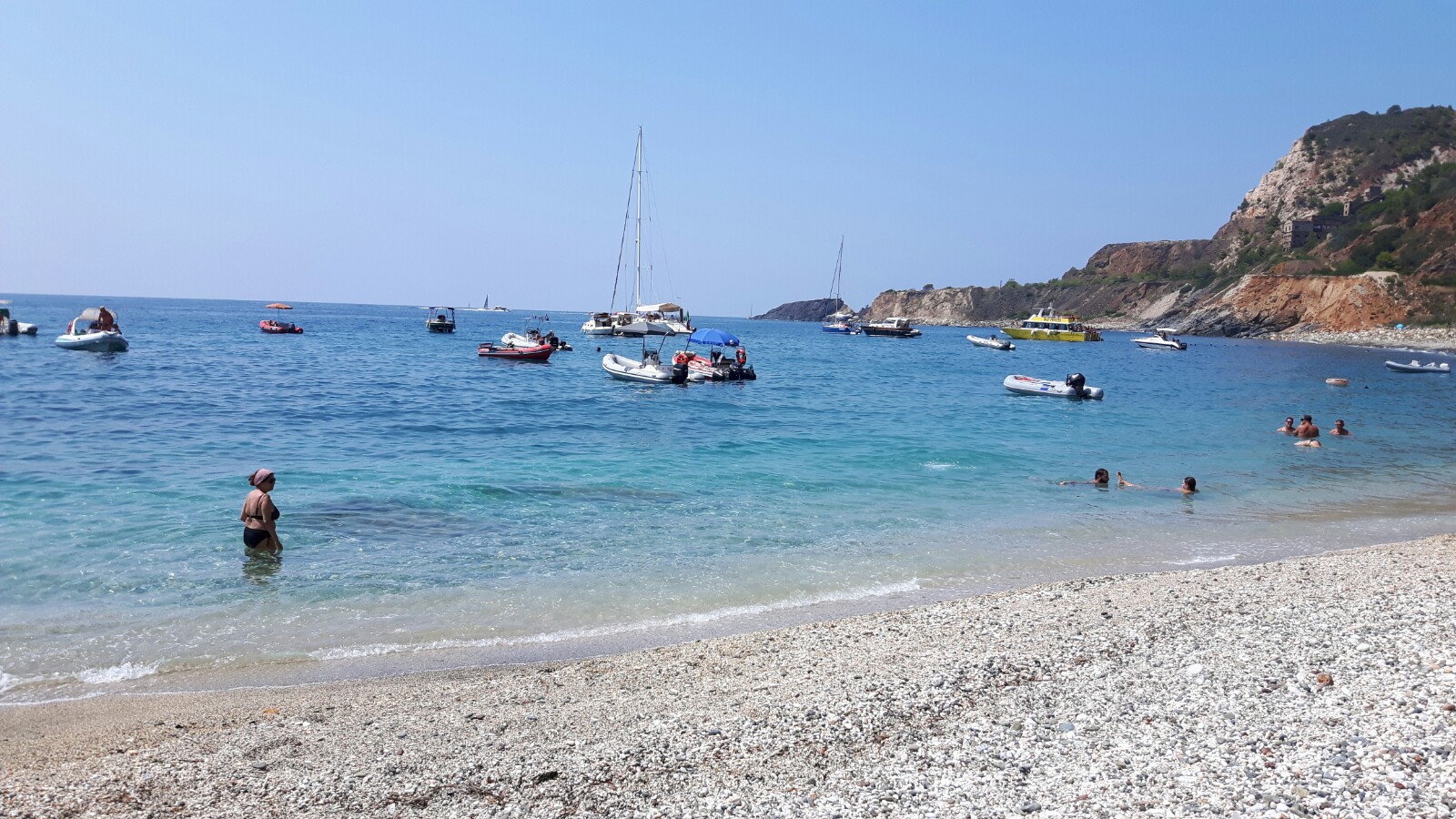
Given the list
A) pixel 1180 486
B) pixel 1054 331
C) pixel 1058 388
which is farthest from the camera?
pixel 1054 331

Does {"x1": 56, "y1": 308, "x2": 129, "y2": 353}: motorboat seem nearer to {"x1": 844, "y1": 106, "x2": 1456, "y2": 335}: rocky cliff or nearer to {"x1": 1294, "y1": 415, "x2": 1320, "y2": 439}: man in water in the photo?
{"x1": 1294, "y1": 415, "x2": 1320, "y2": 439}: man in water

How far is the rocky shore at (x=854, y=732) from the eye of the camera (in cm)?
470

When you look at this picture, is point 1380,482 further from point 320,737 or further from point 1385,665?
point 320,737

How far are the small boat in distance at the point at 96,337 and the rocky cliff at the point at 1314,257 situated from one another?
10108 centimetres

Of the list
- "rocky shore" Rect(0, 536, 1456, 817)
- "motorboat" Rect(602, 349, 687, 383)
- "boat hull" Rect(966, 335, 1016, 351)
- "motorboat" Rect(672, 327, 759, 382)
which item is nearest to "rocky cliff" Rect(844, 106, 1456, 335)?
"boat hull" Rect(966, 335, 1016, 351)

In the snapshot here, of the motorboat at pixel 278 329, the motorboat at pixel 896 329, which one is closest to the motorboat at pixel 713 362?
the motorboat at pixel 278 329

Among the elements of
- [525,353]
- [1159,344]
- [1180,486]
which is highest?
[1159,344]

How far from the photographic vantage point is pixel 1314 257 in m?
103

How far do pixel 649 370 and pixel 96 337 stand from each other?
90.9 feet

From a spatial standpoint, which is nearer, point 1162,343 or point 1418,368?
point 1418,368

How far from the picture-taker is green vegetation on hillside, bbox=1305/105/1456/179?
396 feet

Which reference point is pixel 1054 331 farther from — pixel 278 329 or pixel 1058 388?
pixel 278 329

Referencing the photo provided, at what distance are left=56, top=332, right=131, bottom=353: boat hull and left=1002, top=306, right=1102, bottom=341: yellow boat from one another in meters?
86.6

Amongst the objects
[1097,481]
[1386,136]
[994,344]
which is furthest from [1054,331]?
[1097,481]
